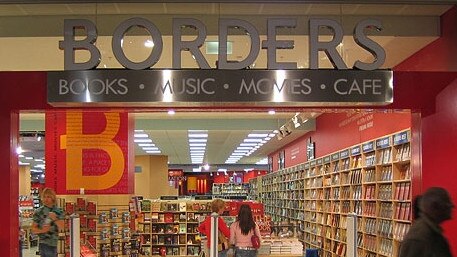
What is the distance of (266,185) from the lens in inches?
1063

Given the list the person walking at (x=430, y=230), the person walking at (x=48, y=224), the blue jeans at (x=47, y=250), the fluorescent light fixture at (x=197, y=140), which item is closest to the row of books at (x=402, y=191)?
the person walking at (x=48, y=224)

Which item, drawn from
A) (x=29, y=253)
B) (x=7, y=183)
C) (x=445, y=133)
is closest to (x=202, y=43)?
(x=7, y=183)

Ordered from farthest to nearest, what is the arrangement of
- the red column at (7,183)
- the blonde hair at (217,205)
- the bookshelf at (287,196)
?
the bookshelf at (287,196)
the blonde hair at (217,205)
the red column at (7,183)

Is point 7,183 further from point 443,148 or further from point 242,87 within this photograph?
point 443,148

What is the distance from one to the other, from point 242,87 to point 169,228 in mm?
12217

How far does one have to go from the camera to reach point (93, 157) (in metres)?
12.0

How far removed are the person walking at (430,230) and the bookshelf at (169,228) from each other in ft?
47.2

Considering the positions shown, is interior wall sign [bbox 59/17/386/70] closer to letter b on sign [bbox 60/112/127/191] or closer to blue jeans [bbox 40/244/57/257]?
blue jeans [bbox 40/244/57/257]

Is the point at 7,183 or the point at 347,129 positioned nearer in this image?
the point at 7,183

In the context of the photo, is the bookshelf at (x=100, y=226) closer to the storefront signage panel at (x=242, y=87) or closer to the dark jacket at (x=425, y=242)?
the storefront signage panel at (x=242, y=87)

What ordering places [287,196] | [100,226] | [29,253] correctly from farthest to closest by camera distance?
[287,196], [29,253], [100,226]

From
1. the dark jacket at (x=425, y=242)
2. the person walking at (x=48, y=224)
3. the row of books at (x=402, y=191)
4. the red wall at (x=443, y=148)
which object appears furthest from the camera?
the row of books at (x=402, y=191)

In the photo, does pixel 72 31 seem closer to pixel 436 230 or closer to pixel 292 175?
pixel 436 230

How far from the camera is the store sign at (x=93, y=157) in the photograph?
12016mm
